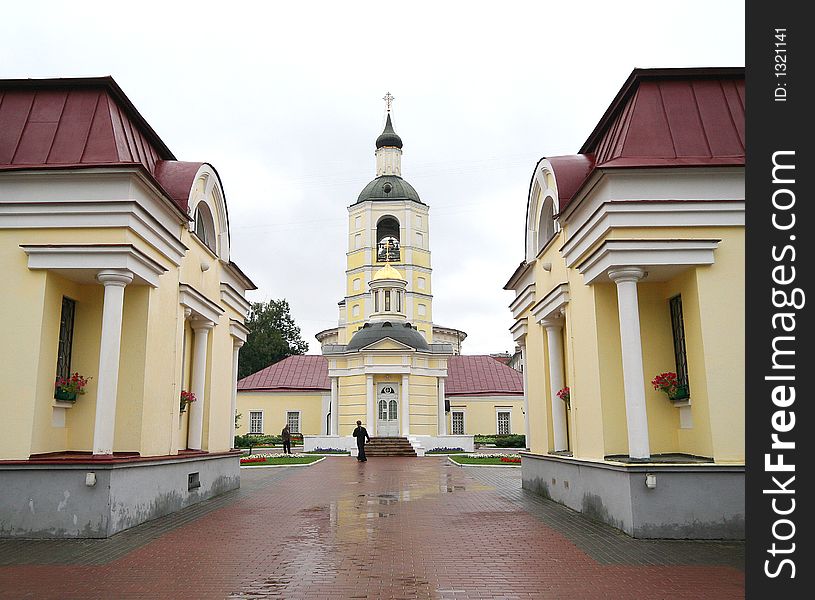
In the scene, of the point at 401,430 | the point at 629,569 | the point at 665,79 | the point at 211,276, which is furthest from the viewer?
the point at 401,430

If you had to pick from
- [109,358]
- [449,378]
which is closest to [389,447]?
[449,378]

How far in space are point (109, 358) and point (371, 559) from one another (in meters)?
5.20

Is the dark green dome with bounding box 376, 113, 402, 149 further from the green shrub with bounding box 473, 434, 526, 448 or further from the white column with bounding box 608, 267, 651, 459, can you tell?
the white column with bounding box 608, 267, 651, 459

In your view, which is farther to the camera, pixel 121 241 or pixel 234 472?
pixel 234 472

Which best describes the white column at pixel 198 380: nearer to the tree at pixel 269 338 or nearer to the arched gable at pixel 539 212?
the arched gable at pixel 539 212

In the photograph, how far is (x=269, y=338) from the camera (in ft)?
226

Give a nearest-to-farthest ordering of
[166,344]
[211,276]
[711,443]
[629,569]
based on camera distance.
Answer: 1. [629,569]
2. [711,443]
3. [166,344]
4. [211,276]

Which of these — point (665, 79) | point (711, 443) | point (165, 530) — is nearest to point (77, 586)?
point (165, 530)

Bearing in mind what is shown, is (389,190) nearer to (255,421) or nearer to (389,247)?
(389,247)

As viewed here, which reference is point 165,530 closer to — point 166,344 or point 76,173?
point 166,344

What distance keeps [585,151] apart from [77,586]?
11.7m

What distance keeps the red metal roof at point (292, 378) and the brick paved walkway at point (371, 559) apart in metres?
33.8

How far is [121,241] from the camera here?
35.6ft
